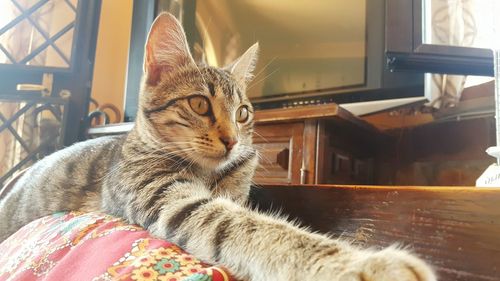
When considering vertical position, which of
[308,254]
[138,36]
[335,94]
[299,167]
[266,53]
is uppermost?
[138,36]

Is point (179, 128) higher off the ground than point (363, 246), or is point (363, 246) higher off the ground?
point (179, 128)

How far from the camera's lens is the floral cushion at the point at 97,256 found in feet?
1.38

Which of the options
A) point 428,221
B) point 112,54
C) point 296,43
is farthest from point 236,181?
point 112,54

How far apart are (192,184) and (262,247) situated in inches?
9.9

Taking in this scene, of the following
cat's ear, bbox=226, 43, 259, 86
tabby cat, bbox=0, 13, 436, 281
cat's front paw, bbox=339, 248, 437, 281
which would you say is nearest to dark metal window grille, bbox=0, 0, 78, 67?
tabby cat, bbox=0, 13, 436, 281

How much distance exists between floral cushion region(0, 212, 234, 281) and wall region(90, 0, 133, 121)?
1.71 m

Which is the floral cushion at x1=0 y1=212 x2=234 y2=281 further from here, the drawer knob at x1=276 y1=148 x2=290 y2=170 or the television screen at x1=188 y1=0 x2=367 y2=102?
the television screen at x1=188 y1=0 x2=367 y2=102

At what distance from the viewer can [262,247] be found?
0.46 m

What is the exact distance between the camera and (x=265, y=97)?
136 centimetres

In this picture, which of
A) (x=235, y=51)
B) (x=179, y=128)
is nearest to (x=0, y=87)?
(x=235, y=51)

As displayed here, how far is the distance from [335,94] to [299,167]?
35cm

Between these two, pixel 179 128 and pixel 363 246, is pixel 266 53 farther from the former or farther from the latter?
pixel 363 246

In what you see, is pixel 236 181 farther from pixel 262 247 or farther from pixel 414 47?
pixel 414 47

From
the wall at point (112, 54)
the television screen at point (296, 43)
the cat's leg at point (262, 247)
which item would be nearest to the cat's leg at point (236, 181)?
the cat's leg at point (262, 247)
